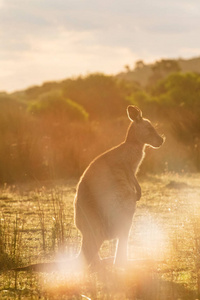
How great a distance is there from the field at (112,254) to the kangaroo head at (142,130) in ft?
2.78

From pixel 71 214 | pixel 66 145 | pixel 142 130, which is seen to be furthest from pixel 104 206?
pixel 66 145

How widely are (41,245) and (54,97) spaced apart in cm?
2041

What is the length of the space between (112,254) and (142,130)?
132 cm

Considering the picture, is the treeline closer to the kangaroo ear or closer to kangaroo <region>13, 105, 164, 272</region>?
the kangaroo ear

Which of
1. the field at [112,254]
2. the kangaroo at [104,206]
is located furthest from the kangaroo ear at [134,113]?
the field at [112,254]

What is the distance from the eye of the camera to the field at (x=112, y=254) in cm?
461

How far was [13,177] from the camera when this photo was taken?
1159 centimetres

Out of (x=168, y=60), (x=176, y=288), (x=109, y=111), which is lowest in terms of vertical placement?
(x=176, y=288)

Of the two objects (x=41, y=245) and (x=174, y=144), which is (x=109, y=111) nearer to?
(x=174, y=144)

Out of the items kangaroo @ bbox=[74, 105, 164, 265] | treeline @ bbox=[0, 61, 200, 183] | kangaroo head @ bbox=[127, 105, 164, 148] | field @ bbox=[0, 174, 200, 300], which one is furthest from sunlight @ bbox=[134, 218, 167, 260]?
treeline @ bbox=[0, 61, 200, 183]

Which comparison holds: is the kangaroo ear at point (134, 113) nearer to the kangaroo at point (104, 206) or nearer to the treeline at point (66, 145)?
the kangaroo at point (104, 206)

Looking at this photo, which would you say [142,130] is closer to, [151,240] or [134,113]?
[134,113]

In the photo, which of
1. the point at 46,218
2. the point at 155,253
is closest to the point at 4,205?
the point at 46,218

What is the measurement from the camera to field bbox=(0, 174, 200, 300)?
4605 millimetres
